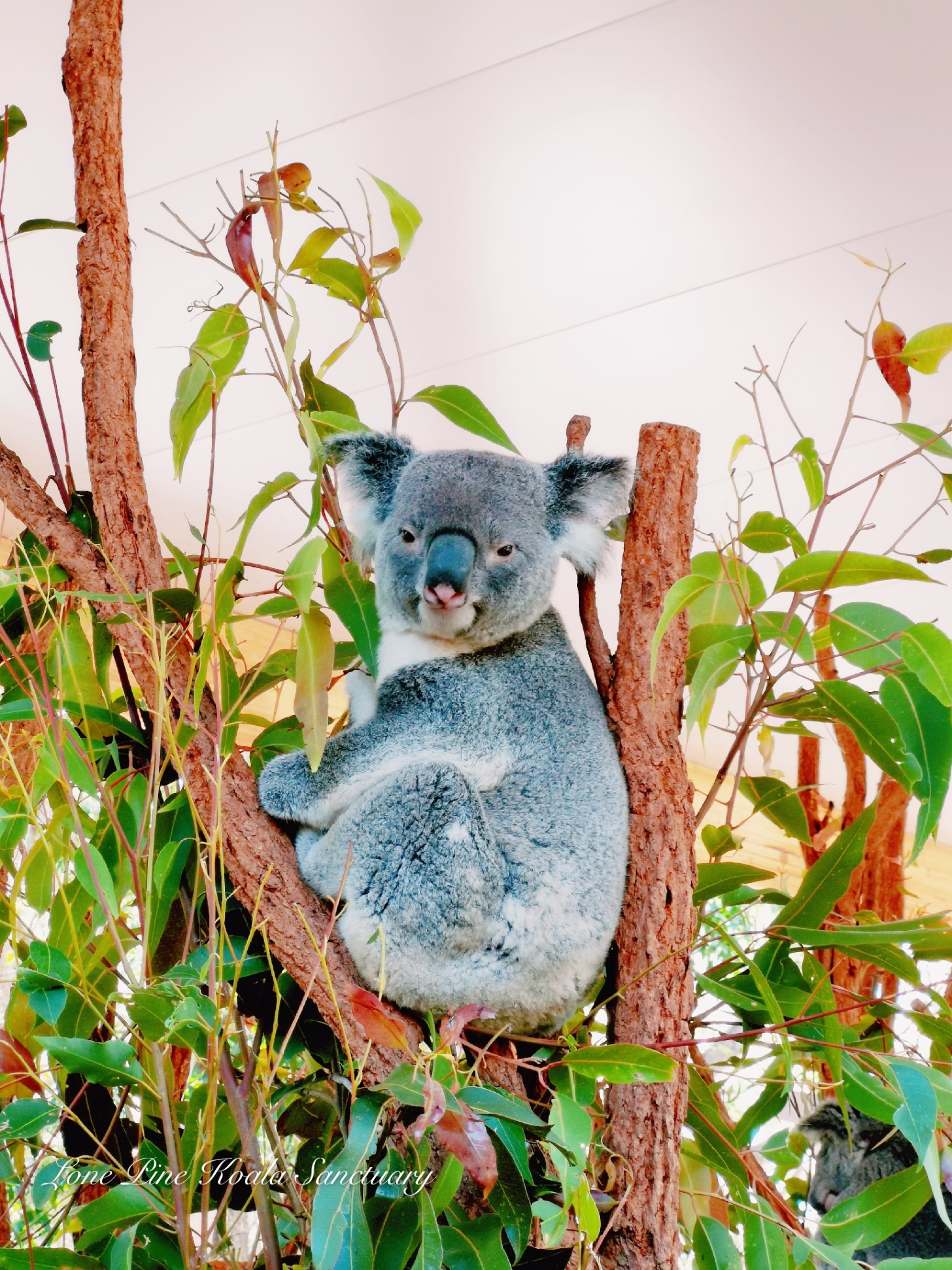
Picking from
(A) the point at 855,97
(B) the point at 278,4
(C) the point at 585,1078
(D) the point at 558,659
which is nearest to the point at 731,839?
(D) the point at 558,659

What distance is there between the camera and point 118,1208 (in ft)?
4.77

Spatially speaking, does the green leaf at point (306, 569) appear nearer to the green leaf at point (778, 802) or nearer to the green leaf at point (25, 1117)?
the green leaf at point (25, 1117)

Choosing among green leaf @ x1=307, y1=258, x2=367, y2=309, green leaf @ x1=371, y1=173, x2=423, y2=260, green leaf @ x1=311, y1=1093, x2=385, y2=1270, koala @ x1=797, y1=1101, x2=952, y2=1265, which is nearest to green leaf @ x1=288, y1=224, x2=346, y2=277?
green leaf @ x1=307, y1=258, x2=367, y2=309

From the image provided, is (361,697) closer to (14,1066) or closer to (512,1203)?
(14,1066)

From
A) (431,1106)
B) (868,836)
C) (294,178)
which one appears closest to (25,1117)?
(431,1106)

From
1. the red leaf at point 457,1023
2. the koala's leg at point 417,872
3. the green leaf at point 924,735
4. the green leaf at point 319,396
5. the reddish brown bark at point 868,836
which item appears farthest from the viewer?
the reddish brown bark at point 868,836

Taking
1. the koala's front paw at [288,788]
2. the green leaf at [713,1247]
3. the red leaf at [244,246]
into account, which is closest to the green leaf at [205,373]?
the red leaf at [244,246]

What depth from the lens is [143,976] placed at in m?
1.53

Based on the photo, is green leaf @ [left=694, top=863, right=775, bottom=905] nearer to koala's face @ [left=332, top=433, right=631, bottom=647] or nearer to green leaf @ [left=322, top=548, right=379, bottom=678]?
koala's face @ [left=332, top=433, right=631, bottom=647]

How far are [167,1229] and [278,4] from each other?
2586mm

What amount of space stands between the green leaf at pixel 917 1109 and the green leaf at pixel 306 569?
1.01 metres

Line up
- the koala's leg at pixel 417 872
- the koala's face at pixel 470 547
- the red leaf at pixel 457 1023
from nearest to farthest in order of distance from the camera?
the red leaf at pixel 457 1023 < the koala's leg at pixel 417 872 < the koala's face at pixel 470 547

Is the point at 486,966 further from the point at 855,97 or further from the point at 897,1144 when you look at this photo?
the point at 855,97

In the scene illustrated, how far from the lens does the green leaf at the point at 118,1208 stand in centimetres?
145
